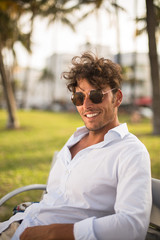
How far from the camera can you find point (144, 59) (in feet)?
179

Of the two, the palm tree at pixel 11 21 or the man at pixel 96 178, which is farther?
the palm tree at pixel 11 21

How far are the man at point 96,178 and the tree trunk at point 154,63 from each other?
8749 millimetres

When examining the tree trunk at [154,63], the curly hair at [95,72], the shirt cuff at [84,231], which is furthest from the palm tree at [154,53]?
the shirt cuff at [84,231]

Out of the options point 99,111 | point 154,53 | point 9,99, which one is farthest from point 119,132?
point 9,99

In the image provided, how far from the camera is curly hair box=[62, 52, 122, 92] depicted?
2.17 meters

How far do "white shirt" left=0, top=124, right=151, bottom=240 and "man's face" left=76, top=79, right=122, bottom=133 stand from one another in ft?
0.56

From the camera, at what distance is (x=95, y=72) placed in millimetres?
2168

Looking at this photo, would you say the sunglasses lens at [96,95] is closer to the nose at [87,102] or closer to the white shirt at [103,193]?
the nose at [87,102]

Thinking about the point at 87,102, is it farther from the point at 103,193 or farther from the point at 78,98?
the point at 103,193

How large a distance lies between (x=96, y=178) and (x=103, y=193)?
13 cm

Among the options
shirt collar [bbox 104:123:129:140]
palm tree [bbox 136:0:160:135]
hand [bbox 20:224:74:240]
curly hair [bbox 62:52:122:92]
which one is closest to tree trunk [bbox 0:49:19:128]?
palm tree [bbox 136:0:160:135]

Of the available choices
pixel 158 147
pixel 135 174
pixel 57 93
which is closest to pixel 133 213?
pixel 135 174

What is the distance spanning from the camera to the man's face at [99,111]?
219 centimetres

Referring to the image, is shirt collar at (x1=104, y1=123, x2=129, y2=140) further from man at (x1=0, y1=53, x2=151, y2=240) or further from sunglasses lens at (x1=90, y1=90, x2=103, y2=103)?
sunglasses lens at (x1=90, y1=90, x2=103, y2=103)
